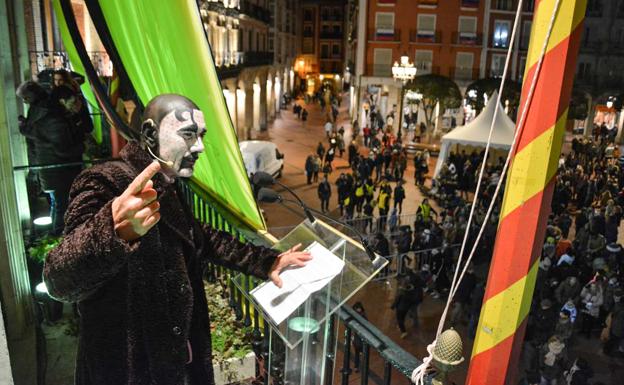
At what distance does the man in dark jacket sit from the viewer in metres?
5.98

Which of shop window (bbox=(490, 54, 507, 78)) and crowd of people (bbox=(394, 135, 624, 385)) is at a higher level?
shop window (bbox=(490, 54, 507, 78))

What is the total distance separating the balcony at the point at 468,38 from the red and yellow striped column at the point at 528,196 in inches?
1474

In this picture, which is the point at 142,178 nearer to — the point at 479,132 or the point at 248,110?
the point at 479,132

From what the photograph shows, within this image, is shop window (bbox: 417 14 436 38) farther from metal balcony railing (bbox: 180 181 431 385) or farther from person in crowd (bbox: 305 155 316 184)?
metal balcony railing (bbox: 180 181 431 385)

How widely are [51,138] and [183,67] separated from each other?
320cm

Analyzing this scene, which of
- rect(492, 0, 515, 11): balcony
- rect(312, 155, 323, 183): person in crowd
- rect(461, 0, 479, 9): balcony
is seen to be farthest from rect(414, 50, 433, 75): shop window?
rect(312, 155, 323, 183): person in crowd

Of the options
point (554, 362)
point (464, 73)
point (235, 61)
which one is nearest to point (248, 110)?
point (235, 61)

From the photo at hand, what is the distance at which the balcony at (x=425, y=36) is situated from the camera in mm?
36656

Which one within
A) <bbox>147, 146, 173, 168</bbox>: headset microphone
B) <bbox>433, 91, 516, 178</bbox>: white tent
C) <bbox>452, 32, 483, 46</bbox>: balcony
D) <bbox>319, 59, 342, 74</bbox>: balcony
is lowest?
<bbox>433, 91, 516, 178</bbox>: white tent

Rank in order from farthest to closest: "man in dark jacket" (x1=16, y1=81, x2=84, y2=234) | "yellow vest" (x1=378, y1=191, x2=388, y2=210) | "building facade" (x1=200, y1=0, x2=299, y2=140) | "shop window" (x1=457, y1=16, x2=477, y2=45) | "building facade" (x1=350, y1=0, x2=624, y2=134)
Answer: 1. "shop window" (x1=457, y1=16, x2=477, y2=45)
2. "building facade" (x1=350, y1=0, x2=624, y2=134)
3. "building facade" (x1=200, y1=0, x2=299, y2=140)
4. "yellow vest" (x1=378, y1=191, x2=388, y2=210)
5. "man in dark jacket" (x1=16, y1=81, x2=84, y2=234)

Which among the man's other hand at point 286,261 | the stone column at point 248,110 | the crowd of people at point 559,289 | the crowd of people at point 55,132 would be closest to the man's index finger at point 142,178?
the man's other hand at point 286,261

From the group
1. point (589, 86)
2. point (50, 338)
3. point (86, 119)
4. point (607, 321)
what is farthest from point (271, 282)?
point (589, 86)

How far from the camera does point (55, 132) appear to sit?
6203mm

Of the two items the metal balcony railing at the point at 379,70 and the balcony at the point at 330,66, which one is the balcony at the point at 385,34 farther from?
the balcony at the point at 330,66
